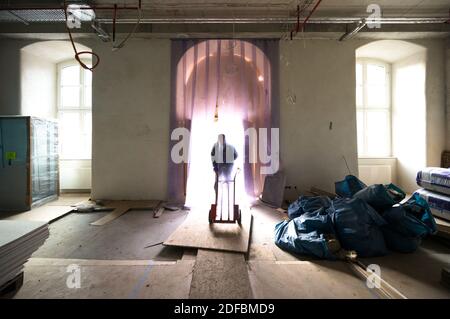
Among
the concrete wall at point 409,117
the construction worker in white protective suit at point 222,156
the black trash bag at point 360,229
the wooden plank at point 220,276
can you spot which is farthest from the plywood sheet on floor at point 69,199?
the concrete wall at point 409,117

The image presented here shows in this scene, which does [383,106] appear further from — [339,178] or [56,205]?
[56,205]

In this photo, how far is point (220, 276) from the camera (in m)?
1.82

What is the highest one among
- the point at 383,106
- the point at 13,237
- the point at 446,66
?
the point at 446,66

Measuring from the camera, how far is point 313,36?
418 cm

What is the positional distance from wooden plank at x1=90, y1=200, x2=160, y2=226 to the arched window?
70.5 inches

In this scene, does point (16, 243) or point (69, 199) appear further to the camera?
point (69, 199)

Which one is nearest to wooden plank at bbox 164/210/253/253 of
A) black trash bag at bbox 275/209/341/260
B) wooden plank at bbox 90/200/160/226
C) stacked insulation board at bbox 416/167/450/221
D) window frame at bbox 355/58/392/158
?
black trash bag at bbox 275/209/341/260

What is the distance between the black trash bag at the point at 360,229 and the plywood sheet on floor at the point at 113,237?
1668mm

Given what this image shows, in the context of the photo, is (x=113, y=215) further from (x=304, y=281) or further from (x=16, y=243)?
(x=304, y=281)

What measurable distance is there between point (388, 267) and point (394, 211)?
1.79ft

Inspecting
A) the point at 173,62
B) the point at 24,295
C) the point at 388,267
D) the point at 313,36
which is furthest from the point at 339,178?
the point at 24,295

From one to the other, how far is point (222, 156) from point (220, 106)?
1519 mm

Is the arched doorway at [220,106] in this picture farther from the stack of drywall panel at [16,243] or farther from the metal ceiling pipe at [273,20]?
the stack of drywall panel at [16,243]

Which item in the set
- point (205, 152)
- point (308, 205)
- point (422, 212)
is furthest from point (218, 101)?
point (422, 212)
